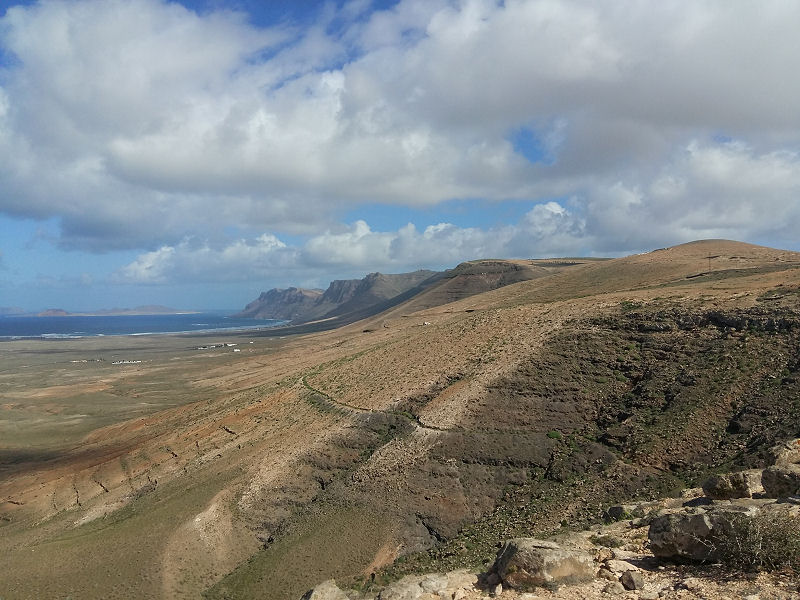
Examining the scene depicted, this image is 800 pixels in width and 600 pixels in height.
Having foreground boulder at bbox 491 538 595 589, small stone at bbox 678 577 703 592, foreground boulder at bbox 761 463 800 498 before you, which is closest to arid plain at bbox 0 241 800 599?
foreground boulder at bbox 491 538 595 589

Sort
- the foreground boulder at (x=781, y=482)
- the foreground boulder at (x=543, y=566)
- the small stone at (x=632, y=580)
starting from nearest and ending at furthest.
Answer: the small stone at (x=632, y=580), the foreground boulder at (x=543, y=566), the foreground boulder at (x=781, y=482)

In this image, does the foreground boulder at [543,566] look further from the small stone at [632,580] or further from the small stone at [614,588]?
the small stone at [632,580]

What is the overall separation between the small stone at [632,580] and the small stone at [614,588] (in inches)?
3.8

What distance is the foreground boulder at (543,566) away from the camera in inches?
409

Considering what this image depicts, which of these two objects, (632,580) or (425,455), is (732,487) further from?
(425,455)

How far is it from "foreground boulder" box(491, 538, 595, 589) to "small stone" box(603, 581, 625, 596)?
467mm

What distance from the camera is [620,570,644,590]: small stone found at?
962 centimetres

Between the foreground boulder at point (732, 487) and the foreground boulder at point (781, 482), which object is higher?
the foreground boulder at point (781, 482)

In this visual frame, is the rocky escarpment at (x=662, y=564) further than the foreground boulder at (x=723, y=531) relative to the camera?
No

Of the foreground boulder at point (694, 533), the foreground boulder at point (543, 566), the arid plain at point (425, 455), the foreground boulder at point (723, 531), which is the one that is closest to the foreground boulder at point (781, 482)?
the foreground boulder at point (723, 531)

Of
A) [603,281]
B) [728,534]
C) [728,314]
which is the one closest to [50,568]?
[728,534]

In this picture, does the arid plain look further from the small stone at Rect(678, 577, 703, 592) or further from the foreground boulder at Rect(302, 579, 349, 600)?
the small stone at Rect(678, 577, 703, 592)

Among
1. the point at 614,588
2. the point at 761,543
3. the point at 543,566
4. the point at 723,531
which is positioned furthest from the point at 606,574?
the point at 761,543

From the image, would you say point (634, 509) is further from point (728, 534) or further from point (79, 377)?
point (79, 377)
